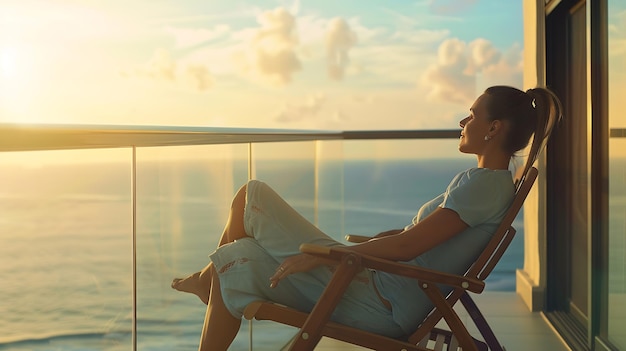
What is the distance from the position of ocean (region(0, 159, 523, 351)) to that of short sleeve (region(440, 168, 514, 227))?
0.82m

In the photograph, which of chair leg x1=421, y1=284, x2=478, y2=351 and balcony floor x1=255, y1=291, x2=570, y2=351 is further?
balcony floor x1=255, y1=291, x2=570, y2=351

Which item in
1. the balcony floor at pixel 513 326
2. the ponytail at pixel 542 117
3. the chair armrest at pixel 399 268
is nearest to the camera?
the chair armrest at pixel 399 268

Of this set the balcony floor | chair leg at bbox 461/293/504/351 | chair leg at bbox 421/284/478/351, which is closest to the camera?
chair leg at bbox 421/284/478/351

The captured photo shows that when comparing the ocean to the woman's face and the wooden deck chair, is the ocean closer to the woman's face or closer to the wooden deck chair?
the wooden deck chair

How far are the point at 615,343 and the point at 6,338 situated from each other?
2.44 m

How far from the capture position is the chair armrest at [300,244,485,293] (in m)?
2.10

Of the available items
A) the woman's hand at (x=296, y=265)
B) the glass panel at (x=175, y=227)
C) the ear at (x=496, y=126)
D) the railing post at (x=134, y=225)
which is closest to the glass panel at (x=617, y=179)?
the ear at (x=496, y=126)

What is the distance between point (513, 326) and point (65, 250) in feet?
10.0

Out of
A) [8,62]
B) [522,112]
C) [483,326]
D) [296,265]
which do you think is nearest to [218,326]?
[296,265]

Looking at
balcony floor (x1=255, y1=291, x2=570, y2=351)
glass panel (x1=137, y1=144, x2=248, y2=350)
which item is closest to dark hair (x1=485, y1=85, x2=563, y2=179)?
glass panel (x1=137, y1=144, x2=248, y2=350)

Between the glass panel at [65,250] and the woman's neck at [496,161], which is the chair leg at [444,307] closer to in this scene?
the woman's neck at [496,161]

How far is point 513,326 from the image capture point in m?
4.29

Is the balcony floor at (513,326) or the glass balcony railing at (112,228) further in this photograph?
the balcony floor at (513,326)

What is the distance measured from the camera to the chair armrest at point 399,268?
6.90 ft
